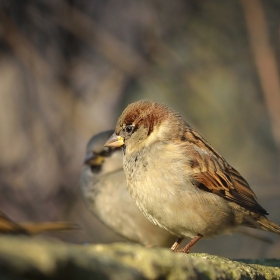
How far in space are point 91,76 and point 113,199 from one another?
222 centimetres

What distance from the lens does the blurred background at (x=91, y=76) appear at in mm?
5238

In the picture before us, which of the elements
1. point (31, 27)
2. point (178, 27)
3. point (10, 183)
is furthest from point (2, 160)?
point (178, 27)

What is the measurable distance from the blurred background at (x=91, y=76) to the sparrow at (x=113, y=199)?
1.30 metres

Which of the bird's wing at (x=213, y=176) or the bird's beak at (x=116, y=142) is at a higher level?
the bird's wing at (x=213, y=176)

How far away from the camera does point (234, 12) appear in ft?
20.7

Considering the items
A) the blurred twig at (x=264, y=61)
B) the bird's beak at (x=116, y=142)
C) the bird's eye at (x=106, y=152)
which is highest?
the blurred twig at (x=264, y=61)

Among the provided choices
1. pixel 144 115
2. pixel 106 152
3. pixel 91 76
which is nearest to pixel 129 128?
pixel 144 115

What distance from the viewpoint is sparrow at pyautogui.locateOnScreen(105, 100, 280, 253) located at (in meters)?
2.61

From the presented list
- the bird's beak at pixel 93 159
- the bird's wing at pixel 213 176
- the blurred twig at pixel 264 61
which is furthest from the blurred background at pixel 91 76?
the bird's wing at pixel 213 176

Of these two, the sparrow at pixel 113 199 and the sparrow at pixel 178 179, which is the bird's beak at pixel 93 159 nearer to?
the sparrow at pixel 113 199

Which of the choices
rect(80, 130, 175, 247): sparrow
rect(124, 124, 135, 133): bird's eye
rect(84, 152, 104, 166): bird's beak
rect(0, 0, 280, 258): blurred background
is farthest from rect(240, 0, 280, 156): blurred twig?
rect(124, 124, 135, 133): bird's eye

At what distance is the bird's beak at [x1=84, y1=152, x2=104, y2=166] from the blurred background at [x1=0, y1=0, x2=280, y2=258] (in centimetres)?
128

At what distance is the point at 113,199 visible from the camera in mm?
3785

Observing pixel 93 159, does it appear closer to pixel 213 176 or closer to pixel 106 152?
pixel 106 152
